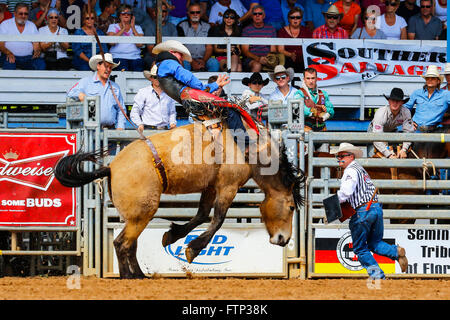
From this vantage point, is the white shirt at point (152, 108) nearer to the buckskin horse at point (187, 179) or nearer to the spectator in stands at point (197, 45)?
the buckskin horse at point (187, 179)

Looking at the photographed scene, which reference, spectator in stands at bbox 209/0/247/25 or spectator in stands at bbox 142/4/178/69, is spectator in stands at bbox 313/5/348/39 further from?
spectator in stands at bbox 142/4/178/69

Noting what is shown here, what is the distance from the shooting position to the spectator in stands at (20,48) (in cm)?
1315

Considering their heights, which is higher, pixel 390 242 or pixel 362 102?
pixel 362 102

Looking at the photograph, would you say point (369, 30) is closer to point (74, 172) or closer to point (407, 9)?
point (407, 9)

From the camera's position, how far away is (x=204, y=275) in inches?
381

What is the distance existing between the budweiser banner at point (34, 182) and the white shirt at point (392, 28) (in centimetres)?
628

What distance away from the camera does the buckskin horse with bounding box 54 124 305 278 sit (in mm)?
8453

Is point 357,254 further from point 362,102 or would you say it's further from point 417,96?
point 362,102

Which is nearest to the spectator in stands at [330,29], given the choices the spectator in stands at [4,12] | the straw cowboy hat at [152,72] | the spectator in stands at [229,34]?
the spectator in stands at [229,34]

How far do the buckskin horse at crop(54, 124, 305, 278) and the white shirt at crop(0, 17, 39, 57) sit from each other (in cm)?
492

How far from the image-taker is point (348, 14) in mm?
13812

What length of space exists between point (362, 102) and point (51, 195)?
218 inches

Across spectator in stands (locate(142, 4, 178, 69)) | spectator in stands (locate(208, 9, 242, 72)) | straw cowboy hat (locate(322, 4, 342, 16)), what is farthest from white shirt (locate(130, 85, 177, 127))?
straw cowboy hat (locate(322, 4, 342, 16))
